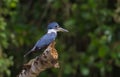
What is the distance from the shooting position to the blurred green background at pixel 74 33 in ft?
15.8

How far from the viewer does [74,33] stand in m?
5.05

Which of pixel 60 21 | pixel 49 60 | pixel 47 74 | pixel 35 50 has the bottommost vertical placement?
pixel 49 60

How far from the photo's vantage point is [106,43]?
4.79m

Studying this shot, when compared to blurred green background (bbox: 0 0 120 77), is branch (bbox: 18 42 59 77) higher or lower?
lower

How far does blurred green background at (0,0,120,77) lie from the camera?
4.81 m

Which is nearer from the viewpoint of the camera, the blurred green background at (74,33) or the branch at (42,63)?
the branch at (42,63)

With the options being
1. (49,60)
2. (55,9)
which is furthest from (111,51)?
(49,60)

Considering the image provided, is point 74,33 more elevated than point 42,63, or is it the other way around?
point 74,33

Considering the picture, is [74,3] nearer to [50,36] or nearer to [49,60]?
[50,36]

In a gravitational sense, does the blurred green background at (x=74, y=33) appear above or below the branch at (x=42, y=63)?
above

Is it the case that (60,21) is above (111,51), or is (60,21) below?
above

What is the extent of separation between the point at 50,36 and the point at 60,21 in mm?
2411

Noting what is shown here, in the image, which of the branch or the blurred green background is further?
the blurred green background

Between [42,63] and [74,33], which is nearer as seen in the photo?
[42,63]
